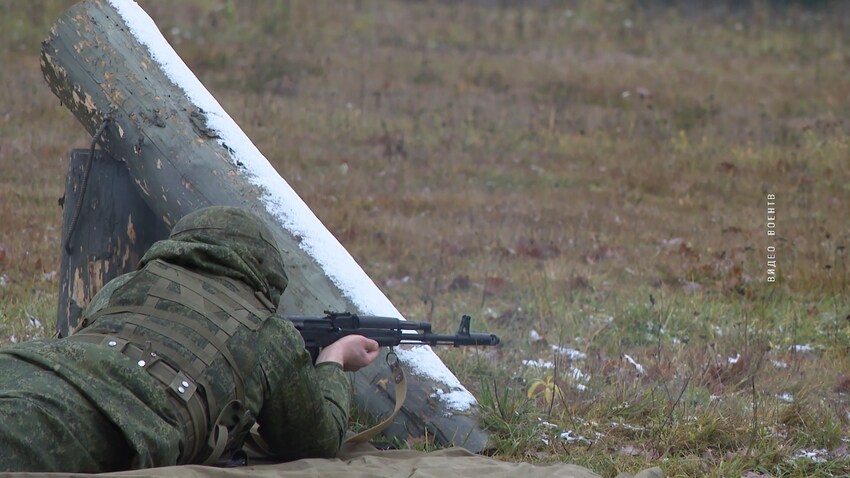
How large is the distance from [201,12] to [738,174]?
29.2ft

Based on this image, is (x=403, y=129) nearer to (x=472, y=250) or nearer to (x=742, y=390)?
(x=472, y=250)

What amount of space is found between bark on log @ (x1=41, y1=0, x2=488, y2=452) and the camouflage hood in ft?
2.56

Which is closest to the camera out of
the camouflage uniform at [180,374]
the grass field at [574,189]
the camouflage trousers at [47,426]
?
the camouflage trousers at [47,426]

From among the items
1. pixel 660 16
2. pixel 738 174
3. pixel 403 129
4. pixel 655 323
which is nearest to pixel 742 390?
pixel 655 323

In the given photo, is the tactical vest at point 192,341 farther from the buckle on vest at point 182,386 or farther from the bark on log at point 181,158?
the bark on log at point 181,158

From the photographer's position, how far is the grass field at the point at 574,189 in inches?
183

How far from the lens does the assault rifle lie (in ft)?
12.5

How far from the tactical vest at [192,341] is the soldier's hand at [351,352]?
0.49 metres

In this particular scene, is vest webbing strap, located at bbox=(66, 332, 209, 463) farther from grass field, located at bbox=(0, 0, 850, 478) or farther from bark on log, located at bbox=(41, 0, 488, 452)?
grass field, located at bbox=(0, 0, 850, 478)

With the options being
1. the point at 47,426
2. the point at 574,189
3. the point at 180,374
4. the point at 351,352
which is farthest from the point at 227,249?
the point at 574,189

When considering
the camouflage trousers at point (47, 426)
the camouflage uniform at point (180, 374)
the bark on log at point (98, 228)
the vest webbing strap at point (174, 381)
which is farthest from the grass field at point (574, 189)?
the camouflage trousers at point (47, 426)

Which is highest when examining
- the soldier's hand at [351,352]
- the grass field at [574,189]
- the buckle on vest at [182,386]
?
the buckle on vest at [182,386]

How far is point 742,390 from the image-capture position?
5.05 metres

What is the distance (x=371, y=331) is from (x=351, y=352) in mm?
160
